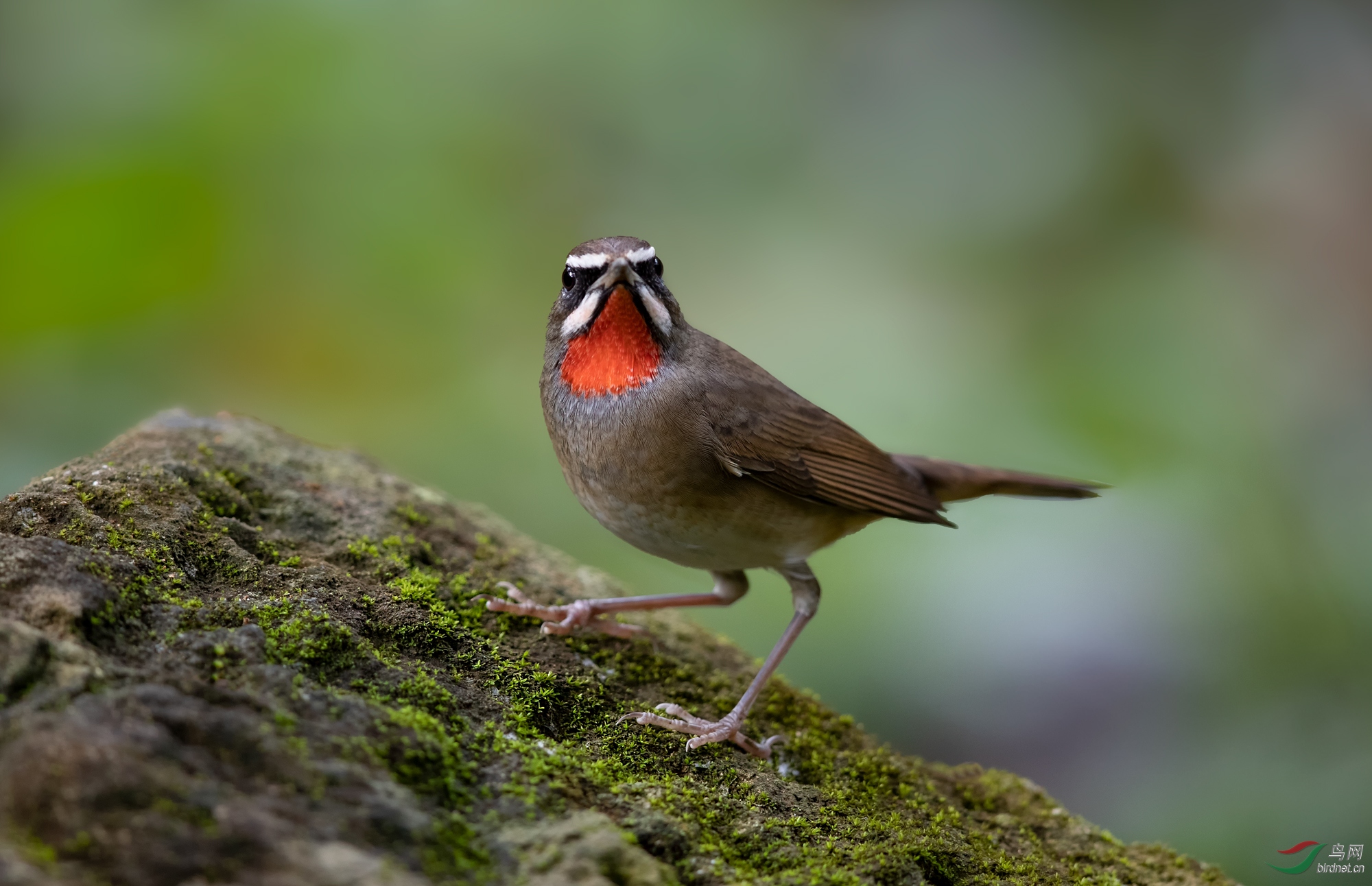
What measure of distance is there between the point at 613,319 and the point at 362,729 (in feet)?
6.75

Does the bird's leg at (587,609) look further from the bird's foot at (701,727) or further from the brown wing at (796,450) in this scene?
the brown wing at (796,450)

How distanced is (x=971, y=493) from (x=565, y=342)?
89.7 inches

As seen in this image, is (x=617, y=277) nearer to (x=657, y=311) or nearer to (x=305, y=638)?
(x=657, y=311)

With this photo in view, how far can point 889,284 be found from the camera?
8.55 metres

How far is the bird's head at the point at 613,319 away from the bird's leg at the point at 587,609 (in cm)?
89

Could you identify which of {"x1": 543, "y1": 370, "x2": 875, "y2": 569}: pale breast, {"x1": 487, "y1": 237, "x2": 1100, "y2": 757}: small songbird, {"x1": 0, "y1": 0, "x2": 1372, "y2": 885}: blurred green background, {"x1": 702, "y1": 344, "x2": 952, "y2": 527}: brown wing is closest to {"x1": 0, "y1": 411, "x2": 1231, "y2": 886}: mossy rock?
{"x1": 487, "y1": 237, "x2": 1100, "y2": 757}: small songbird

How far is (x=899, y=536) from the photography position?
23.1 feet

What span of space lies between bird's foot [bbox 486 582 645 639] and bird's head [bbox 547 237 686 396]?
2.92 ft

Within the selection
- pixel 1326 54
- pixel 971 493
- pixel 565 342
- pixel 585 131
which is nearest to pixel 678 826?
pixel 565 342

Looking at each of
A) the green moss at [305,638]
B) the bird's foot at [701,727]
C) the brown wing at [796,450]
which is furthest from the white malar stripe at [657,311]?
the green moss at [305,638]

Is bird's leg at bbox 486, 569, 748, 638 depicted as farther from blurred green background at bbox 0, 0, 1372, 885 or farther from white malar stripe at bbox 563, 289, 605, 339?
blurred green background at bbox 0, 0, 1372, 885

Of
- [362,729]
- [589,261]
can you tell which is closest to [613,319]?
[589,261]

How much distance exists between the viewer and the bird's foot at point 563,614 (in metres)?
4.15

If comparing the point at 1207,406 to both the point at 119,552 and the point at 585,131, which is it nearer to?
the point at 585,131
